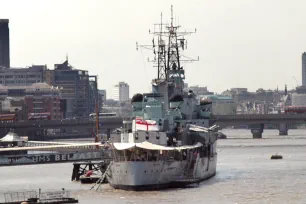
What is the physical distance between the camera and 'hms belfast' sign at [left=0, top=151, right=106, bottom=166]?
11638cm

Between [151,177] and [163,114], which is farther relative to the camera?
[163,114]

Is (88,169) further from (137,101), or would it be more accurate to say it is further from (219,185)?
(219,185)

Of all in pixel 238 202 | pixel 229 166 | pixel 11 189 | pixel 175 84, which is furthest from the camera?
pixel 229 166

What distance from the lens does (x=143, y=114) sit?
12319cm

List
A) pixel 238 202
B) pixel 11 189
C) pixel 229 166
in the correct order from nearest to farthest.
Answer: pixel 238 202, pixel 11 189, pixel 229 166

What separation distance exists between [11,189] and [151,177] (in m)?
14.9

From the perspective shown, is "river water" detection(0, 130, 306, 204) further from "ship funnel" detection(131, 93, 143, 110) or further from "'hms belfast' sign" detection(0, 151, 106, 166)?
"ship funnel" detection(131, 93, 143, 110)

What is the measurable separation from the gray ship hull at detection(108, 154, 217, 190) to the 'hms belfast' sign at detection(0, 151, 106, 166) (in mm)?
9954

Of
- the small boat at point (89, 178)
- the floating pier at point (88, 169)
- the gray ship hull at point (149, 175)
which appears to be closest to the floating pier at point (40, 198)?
the gray ship hull at point (149, 175)

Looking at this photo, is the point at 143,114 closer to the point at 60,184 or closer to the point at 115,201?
the point at 60,184

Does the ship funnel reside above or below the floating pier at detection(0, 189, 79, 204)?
above

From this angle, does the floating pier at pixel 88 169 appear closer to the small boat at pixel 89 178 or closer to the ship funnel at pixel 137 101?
the small boat at pixel 89 178

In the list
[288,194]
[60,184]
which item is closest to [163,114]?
[60,184]

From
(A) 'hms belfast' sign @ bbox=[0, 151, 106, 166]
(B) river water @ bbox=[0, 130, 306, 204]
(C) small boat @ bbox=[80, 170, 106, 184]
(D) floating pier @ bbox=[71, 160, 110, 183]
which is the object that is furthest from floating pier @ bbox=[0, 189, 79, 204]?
(C) small boat @ bbox=[80, 170, 106, 184]
